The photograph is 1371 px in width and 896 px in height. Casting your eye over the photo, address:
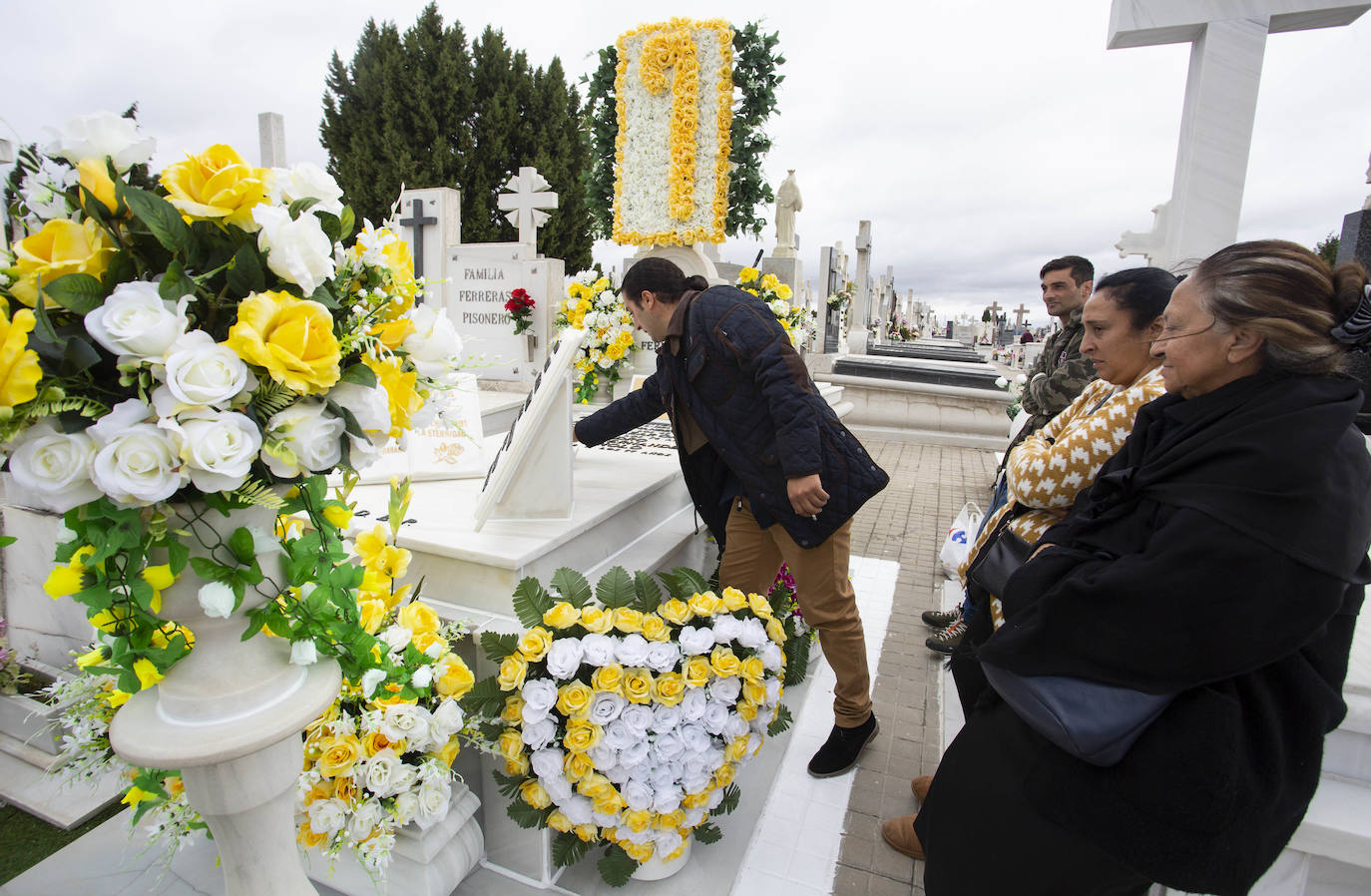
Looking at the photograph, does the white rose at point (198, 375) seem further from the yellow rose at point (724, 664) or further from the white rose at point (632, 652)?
the yellow rose at point (724, 664)

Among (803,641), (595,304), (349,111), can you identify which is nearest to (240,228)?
(803,641)

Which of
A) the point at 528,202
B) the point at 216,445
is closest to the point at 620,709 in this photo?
the point at 216,445

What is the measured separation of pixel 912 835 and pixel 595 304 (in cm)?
341

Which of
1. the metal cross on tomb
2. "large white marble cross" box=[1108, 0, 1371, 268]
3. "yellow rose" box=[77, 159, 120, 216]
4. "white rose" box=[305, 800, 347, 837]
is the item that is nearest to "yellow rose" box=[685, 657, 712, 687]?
"white rose" box=[305, 800, 347, 837]

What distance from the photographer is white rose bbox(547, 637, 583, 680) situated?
1693 millimetres

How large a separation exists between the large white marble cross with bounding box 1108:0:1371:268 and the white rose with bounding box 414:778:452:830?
14.4 feet

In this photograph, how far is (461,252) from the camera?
5746 mm

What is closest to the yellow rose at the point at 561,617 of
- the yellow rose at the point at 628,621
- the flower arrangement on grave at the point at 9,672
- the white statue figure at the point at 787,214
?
the yellow rose at the point at 628,621

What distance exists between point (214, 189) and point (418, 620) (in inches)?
41.8

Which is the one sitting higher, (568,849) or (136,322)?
(136,322)

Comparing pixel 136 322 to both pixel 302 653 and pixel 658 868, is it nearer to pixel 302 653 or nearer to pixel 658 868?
pixel 302 653

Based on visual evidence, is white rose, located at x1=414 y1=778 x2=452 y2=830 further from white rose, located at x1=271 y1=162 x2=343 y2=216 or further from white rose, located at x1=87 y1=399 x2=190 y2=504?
white rose, located at x1=271 y1=162 x2=343 y2=216

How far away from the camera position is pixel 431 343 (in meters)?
1.14

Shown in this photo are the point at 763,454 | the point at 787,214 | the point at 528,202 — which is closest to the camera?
the point at 763,454
